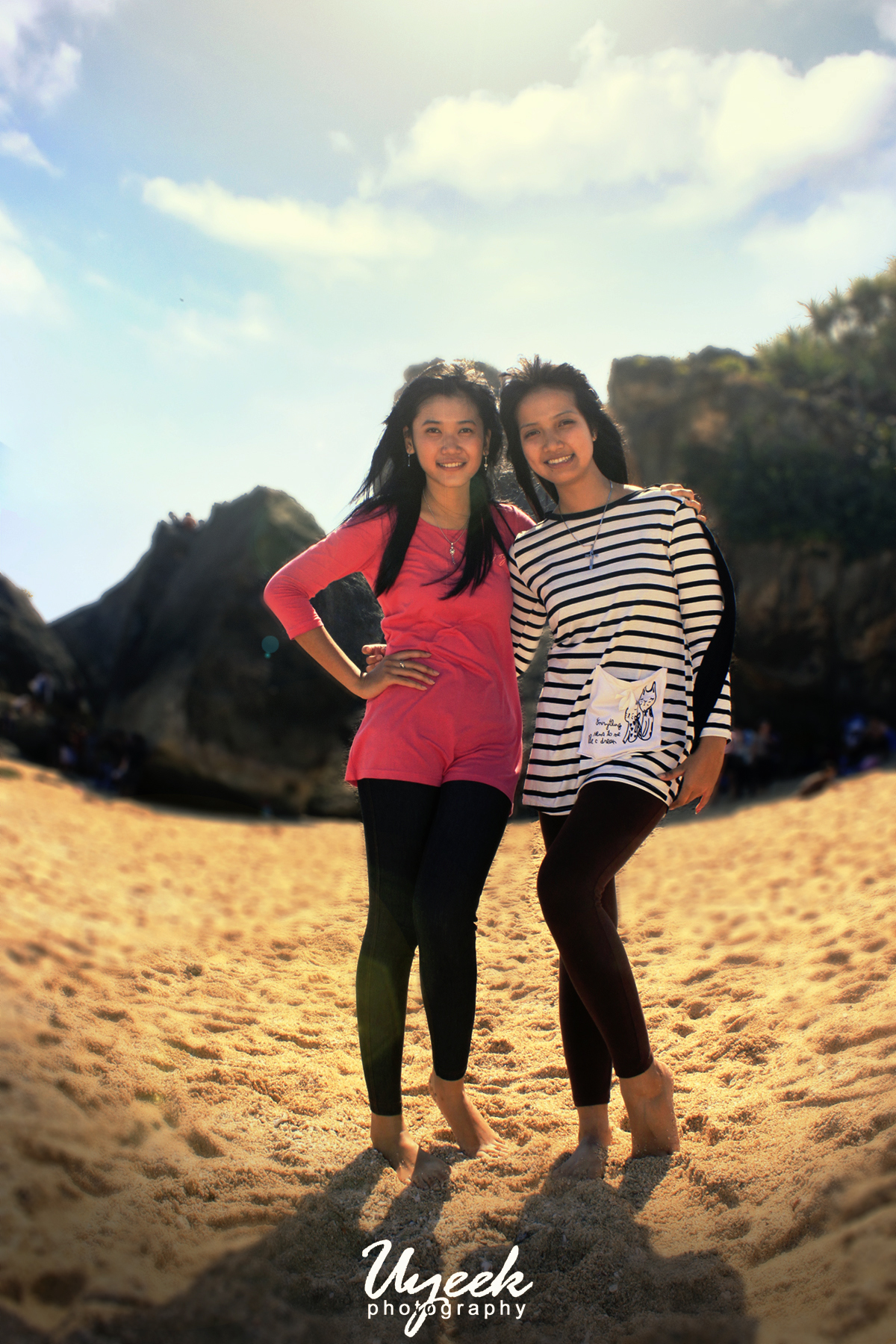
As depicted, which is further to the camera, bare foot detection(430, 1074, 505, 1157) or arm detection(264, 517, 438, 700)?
arm detection(264, 517, 438, 700)

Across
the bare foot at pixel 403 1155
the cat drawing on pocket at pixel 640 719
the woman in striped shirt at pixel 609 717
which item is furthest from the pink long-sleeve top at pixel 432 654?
the bare foot at pixel 403 1155

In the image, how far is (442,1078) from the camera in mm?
2150

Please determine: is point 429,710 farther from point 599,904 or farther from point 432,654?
point 599,904

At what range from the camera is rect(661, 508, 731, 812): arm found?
2.08m

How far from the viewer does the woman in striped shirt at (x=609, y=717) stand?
6.46ft

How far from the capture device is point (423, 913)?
6.65ft

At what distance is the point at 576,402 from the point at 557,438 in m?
0.14

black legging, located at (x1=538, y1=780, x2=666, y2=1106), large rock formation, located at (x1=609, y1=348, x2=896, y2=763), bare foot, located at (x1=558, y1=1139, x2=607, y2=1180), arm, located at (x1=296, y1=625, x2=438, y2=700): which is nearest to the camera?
black legging, located at (x1=538, y1=780, x2=666, y2=1106)

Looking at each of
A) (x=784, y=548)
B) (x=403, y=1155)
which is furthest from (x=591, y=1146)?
(x=784, y=548)

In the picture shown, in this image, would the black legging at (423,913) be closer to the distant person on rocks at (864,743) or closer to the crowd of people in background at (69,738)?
the crowd of people in background at (69,738)

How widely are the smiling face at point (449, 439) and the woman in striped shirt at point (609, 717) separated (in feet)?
0.55

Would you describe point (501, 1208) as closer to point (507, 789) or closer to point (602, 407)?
point (507, 789)

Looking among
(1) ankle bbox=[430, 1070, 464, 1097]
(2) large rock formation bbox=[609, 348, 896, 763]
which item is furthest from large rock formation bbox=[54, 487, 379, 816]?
(1) ankle bbox=[430, 1070, 464, 1097]

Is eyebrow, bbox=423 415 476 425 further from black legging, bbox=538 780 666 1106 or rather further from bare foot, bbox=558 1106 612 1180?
bare foot, bbox=558 1106 612 1180
